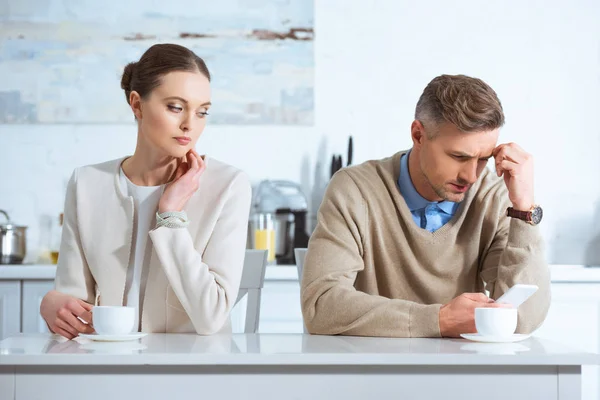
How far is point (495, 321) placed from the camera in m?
1.42

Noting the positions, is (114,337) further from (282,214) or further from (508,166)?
(282,214)

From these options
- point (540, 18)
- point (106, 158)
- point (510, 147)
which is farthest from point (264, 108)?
point (510, 147)

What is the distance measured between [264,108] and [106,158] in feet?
2.30

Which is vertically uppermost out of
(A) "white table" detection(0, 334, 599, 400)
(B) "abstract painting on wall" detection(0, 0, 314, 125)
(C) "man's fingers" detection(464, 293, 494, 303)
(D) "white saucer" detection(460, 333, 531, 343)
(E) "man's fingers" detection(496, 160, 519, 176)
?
(B) "abstract painting on wall" detection(0, 0, 314, 125)

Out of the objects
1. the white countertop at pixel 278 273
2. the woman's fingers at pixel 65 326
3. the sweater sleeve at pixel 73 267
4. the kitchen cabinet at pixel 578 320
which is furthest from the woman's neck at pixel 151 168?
the kitchen cabinet at pixel 578 320

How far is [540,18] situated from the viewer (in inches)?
142

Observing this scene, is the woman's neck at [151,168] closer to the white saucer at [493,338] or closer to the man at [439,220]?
the man at [439,220]

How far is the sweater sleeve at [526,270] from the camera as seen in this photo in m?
1.75

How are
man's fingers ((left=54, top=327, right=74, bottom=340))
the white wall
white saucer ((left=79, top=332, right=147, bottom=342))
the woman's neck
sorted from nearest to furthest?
1. white saucer ((left=79, top=332, right=147, bottom=342))
2. man's fingers ((left=54, top=327, right=74, bottom=340))
3. the woman's neck
4. the white wall

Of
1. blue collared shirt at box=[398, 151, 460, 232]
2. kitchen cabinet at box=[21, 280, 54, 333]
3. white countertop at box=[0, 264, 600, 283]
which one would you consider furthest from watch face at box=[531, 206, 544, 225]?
kitchen cabinet at box=[21, 280, 54, 333]

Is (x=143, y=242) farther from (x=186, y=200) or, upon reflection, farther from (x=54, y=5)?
(x=54, y=5)

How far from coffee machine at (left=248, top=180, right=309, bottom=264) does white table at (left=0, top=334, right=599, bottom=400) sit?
79.5 inches

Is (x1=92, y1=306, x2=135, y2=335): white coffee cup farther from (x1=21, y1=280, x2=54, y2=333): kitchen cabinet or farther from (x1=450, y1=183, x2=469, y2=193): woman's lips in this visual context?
(x1=21, y1=280, x2=54, y2=333): kitchen cabinet

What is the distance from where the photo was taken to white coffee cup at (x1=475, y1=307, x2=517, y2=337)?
1.42 metres
